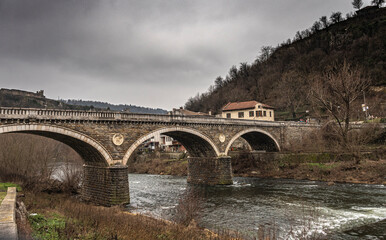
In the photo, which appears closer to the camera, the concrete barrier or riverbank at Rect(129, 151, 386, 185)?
the concrete barrier

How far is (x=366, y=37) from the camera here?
81.9 metres

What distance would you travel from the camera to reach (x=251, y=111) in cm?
5584

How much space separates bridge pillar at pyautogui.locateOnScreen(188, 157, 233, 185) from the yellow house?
68.7 feet

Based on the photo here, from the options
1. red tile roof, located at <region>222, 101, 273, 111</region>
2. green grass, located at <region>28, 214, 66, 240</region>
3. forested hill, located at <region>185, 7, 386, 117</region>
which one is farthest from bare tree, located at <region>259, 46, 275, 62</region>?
green grass, located at <region>28, 214, 66, 240</region>

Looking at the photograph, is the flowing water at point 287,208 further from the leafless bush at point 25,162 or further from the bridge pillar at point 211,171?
the leafless bush at point 25,162

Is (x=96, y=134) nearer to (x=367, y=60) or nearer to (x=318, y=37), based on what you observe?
(x=367, y=60)

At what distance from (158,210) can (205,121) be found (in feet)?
48.6

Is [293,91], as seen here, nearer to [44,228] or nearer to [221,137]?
[221,137]

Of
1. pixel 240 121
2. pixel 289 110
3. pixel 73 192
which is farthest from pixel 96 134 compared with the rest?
pixel 289 110

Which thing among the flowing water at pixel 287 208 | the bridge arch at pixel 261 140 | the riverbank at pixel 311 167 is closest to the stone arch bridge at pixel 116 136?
the flowing water at pixel 287 208

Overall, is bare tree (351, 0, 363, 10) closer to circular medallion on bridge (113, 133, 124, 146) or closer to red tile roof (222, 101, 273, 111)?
red tile roof (222, 101, 273, 111)

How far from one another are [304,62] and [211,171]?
69658mm

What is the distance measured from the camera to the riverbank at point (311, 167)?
3206cm

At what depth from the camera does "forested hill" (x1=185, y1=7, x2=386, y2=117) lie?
74.1 m
